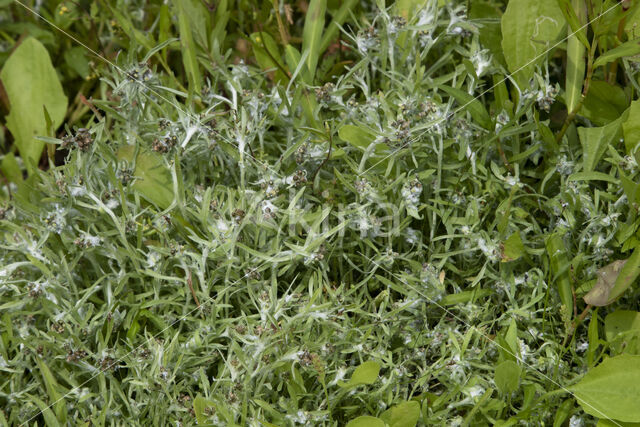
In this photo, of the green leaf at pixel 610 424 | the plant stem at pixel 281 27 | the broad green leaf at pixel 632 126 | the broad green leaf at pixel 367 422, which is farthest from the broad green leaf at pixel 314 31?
the green leaf at pixel 610 424

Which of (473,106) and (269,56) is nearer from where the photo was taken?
(473,106)

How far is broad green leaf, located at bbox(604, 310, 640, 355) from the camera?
3.96 feet

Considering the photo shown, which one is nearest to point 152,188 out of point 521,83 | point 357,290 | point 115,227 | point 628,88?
point 115,227

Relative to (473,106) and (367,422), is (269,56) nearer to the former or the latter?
(473,106)

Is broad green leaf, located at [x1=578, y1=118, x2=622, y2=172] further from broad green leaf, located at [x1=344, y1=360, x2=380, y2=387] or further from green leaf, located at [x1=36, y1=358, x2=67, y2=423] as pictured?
green leaf, located at [x1=36, y1=358, x2=67, y2=423]

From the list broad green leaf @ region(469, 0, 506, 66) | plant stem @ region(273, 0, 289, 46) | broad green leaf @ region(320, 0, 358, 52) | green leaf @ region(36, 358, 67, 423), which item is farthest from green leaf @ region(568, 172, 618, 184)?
green leaf @ region(36, 358, 67, 423)

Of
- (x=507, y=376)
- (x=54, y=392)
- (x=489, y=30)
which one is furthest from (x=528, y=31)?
(x=54, y=392)

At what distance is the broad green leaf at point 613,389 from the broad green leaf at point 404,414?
0.27m

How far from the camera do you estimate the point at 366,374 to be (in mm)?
1125

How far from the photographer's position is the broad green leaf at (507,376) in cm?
112

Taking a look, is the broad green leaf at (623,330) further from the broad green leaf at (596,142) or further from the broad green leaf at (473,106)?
the broad green leaf at (473,106)

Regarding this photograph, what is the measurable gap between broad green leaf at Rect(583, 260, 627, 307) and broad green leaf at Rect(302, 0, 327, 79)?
732mm

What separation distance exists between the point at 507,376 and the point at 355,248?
422 mm

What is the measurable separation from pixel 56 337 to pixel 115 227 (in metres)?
0.26
